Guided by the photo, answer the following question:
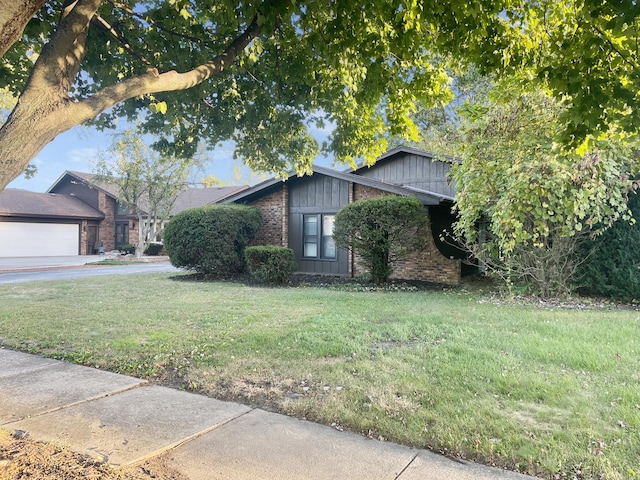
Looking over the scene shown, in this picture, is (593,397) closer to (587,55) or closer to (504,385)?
(504,385)

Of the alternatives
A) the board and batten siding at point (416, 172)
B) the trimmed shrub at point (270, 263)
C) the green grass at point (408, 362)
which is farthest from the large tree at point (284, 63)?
the board and batten siding at point (416, 172)

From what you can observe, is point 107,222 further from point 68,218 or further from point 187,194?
point 187,194

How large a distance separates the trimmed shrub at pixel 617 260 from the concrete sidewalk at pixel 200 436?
812 centimetres

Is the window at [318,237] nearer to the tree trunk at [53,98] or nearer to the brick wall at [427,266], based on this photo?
the brick wall at [427,266]

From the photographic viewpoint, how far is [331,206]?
14414 mm

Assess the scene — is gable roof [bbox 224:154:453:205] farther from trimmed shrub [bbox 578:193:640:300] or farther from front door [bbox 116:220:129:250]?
front door [bbox 116:220:129:250]

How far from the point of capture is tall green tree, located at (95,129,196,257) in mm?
23422

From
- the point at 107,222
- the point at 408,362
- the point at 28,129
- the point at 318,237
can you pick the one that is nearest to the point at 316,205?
the point at 318,237

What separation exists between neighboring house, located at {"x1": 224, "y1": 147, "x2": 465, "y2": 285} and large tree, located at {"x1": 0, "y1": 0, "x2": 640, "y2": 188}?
6.34 meters

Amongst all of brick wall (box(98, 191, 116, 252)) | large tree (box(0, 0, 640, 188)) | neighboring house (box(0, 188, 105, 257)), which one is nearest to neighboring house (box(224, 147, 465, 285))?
large tree (box(0, 0, 640, 188))

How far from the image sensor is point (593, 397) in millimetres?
3752

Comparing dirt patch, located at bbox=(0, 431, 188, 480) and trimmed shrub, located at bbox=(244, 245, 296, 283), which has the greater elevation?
trimmed shrub, located at bbox=(244, 245, 296, 283)

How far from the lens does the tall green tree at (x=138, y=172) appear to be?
2342 centimetres

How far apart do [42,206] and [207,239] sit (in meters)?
21.1
